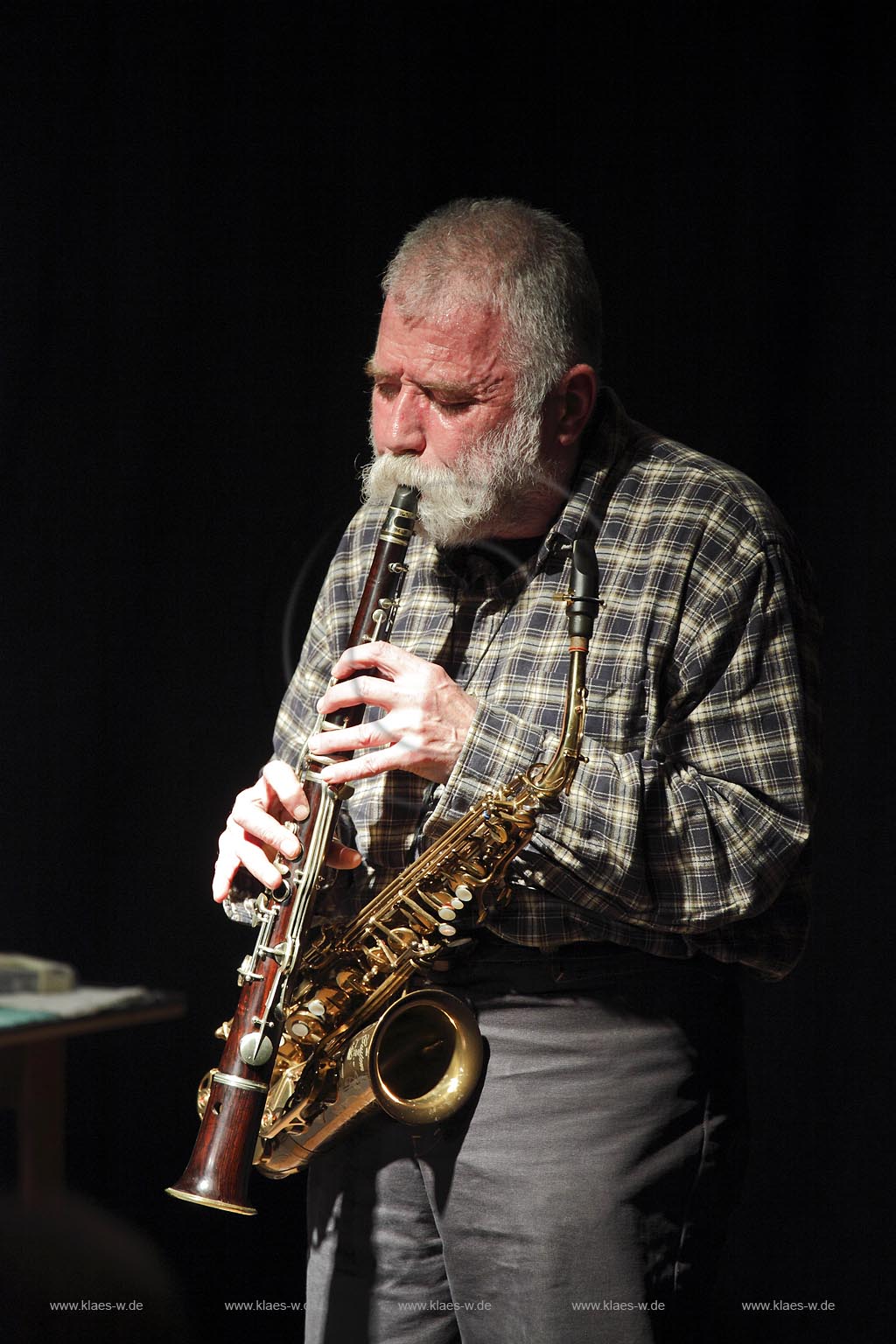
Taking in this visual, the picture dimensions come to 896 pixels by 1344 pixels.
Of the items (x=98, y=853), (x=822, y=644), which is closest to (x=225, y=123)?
(x=98, y=853)

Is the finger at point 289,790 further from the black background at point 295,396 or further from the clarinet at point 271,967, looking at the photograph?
the black background at point 295,396

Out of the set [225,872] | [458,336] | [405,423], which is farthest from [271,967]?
[458,336]

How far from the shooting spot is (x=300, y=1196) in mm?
1928

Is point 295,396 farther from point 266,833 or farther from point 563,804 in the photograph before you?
point 563,804

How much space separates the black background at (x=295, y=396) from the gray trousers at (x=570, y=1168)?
398 millimetres

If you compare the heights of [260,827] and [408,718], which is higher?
[408,718]

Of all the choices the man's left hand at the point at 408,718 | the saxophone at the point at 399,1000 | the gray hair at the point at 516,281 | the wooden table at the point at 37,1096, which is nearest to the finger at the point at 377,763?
the man's left hand at the point at 408,718

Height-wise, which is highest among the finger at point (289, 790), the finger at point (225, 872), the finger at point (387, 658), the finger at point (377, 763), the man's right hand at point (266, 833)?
the finger at point (387, 658)

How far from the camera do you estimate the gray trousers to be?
1413mm

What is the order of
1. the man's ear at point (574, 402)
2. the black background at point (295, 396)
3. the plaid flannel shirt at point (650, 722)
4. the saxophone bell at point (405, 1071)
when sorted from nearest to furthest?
the plaid flannel shirt at point (650, 722)
the saxophone bell at point (405, 1071)
the man's ear at point (574, 402)
the black background at point (295, 396)

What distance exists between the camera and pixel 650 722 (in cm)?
147

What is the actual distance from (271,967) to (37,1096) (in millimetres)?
391

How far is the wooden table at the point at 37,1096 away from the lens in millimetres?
1640

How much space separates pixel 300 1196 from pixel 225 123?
1501 mm
